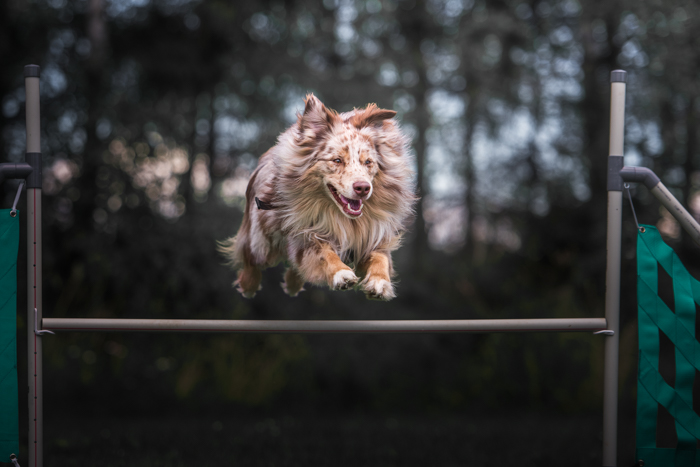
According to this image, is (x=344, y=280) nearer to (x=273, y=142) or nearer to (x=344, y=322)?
(x=344, y=322)

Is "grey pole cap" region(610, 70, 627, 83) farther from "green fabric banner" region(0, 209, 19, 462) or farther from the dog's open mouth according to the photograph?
"green fabric banner" region(0, 209, 19, 462)

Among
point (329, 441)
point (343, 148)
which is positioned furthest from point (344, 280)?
point (329, 441)

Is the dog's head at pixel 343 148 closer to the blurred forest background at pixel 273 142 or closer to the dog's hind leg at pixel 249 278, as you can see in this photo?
the dog's hind leg at pixel 249 278

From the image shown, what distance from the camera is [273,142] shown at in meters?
7.32

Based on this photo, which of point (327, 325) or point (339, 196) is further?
point (327, 325)

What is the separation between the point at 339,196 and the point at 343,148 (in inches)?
7.8

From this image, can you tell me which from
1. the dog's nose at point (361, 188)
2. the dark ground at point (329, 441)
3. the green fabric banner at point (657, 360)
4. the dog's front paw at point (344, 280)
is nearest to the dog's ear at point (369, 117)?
the dog's nose at point (361, 188)

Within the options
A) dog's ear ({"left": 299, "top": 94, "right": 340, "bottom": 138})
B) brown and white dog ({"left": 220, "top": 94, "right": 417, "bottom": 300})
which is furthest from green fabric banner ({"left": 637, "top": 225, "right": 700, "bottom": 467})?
dog's ear ({"left": 299, "top": 94, "right": 340, "bottom": 138})

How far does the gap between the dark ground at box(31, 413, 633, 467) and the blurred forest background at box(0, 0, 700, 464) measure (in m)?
0.53

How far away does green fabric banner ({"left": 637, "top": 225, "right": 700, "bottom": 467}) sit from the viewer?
260cm

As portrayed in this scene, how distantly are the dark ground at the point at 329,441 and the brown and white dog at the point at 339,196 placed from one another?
2.71 metres

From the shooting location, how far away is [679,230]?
679 centimetres

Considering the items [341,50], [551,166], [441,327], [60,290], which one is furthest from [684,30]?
[60,290]

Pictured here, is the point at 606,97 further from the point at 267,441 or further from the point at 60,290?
the point at 60,290
